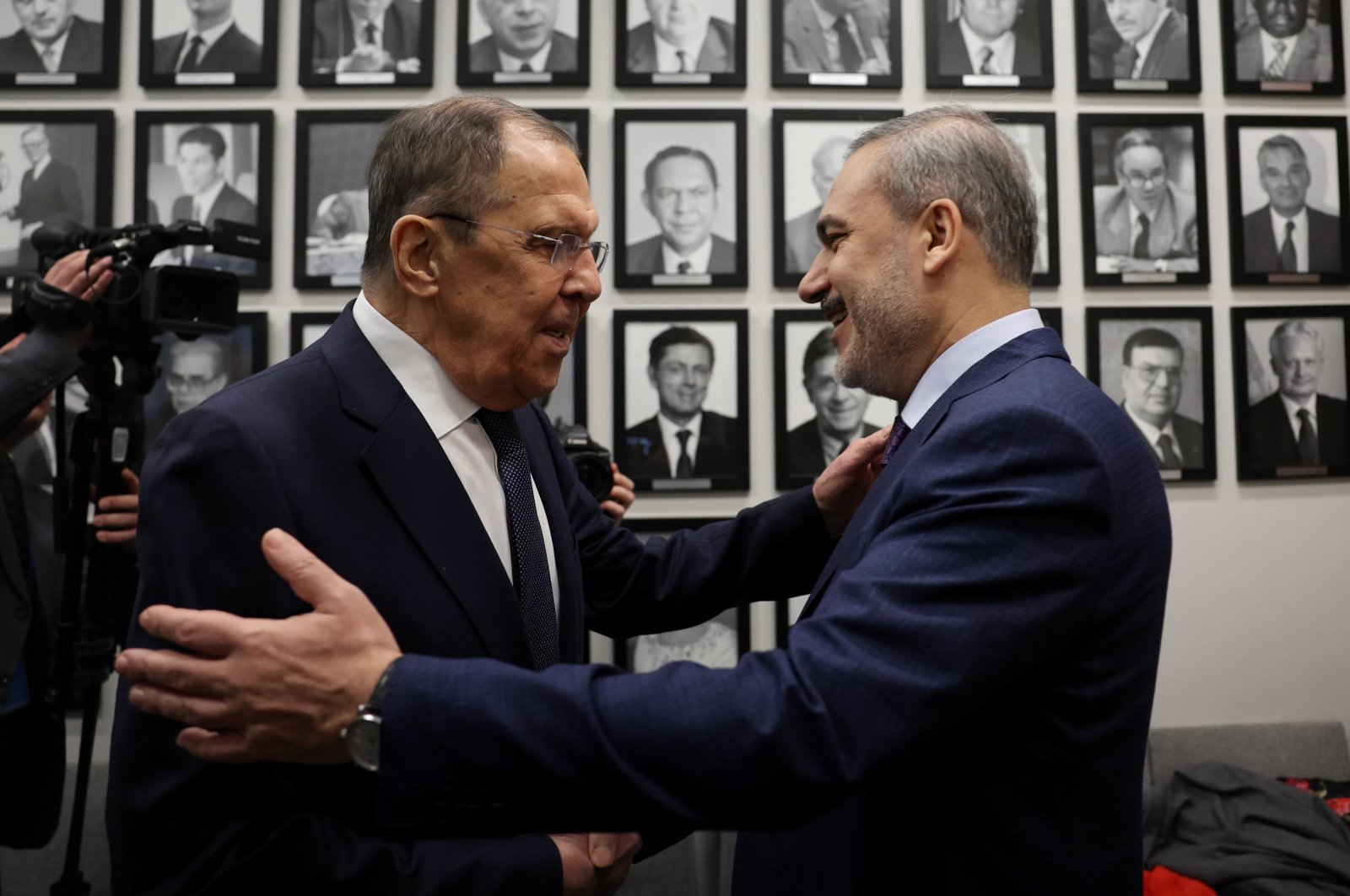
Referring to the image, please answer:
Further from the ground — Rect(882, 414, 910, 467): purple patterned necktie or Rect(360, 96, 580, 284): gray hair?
Rect(360, 96, 580, 284): gray hair

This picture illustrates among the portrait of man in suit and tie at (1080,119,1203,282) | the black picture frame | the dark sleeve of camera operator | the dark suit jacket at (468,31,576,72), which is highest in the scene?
the dark suit jacket at (468,31,576,72)

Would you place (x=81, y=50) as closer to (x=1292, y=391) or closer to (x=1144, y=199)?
→ (x=1144, y=199)

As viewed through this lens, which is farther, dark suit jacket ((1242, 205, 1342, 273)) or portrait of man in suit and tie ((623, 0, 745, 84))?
dark suit jacket ((1242, 205, 1342, 273))

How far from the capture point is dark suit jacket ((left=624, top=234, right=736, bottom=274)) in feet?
11.1

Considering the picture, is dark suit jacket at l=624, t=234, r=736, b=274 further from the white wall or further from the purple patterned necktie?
the purple patterned necktie

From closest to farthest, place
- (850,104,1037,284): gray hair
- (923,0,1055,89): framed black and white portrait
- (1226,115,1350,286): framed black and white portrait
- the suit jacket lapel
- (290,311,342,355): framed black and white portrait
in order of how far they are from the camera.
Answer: the suit jacket lapel
(850,104,1037,284): gray hair
(290,311,342,355): framed black and white portrait
(923,0,1055,89): framed black and white portrait
(1226,115,1350,286): framed black and white portrait

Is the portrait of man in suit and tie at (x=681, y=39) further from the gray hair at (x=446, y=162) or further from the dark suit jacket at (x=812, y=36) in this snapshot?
the gray hair at (x=446, y=162)

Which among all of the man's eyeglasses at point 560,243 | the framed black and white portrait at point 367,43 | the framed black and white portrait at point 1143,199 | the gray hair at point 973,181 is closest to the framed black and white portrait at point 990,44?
the framed black and white portrait at point 1143,199

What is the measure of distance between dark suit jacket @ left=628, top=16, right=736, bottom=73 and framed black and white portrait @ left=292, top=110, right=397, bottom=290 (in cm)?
84

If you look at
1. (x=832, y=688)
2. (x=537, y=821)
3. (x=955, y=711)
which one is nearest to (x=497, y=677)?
(x=537, y=821)

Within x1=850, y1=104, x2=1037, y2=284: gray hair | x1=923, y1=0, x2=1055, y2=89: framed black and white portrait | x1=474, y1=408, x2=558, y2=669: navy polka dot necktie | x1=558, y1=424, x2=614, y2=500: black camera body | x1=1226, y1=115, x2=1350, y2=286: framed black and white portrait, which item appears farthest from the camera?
x1=1226, y1=115, x2=1350, y2=286: framed black and white portrait

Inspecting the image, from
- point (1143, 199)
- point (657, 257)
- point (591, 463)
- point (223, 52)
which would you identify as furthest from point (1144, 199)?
point (223, 52)

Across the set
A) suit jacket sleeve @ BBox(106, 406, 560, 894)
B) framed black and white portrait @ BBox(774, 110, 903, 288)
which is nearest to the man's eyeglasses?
suit jacket sleeve @ BBox(106, 406, 560, 894)

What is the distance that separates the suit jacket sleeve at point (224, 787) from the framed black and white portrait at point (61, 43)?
2681 mm
